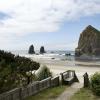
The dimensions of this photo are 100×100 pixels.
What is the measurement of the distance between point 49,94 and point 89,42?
410 feet

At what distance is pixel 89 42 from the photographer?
472 feet

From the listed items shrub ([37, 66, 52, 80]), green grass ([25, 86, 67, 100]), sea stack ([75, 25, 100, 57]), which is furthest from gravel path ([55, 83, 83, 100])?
sea stack ([75, 25, 100, 57])

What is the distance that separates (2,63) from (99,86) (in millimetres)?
7035

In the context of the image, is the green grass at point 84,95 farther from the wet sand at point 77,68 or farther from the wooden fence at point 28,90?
the wet sand at point 77,68

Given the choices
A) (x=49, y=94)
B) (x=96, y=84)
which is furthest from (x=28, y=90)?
(x=96, y=84)

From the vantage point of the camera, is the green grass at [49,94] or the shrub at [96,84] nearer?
the green grass at [49,94]

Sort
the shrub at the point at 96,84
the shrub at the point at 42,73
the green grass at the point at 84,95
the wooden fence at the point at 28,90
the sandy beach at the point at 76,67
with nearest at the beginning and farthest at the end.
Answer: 1. the wooden fence at the point at 28,90
2. the green grass at the point at 84,95
3. the shrub at the point at 96,84
4. the shrub at the point at 42,73
5. the sandy beach at the point at 76,67

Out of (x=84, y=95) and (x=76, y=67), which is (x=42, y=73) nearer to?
(x=84, y=95)

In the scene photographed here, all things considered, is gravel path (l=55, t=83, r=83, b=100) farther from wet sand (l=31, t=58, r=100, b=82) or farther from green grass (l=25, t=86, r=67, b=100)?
wet sand (l=31, t=58, r=100, b=82)

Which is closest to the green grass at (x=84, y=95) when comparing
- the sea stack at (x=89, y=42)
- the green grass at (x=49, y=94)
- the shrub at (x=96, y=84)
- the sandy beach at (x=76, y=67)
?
the shrub at (x=96, y=84)

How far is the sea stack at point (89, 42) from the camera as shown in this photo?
138 m

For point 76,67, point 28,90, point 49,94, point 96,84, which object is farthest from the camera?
point 76,67

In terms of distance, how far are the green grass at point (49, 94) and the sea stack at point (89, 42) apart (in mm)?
113661

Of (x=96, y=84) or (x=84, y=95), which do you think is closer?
(x=84, y=95)
